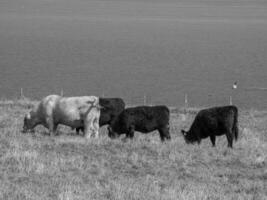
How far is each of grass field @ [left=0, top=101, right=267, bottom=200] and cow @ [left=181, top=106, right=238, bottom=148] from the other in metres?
0.77

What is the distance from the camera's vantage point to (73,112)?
804 inches

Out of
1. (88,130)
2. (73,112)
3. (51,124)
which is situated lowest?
(88,130)

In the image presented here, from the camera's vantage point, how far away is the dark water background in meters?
53.9

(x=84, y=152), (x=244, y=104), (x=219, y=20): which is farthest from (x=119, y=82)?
(x=219, y=20)

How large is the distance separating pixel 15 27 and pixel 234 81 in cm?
7072

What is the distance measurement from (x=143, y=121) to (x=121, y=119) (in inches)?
25.6

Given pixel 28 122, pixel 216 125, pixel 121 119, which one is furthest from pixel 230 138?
pixel 28 122

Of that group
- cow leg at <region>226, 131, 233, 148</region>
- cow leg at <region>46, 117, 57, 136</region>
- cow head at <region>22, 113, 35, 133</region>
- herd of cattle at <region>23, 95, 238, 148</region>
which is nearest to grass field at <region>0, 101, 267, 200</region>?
cow leg at <region>226, 131, 233, 148</region>

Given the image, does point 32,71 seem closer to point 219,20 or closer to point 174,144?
point 174,144

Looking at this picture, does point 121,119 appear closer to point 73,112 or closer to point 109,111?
point 73,112

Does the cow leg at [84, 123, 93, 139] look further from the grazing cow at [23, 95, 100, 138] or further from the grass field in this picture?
the grass field

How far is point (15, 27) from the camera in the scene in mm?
125875

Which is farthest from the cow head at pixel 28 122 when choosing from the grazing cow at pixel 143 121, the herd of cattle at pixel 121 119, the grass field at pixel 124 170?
the grazing cow at pixel 143 121

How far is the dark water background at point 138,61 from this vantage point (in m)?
53.9
